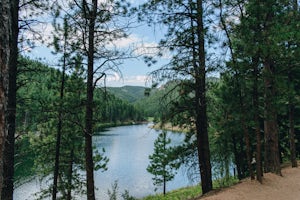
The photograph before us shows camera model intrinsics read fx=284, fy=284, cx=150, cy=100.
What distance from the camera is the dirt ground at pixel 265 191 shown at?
319 inches

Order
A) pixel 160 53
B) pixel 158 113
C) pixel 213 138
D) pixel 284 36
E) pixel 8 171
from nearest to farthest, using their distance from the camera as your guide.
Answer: pixel 8 171
pixel 284 36
pixel 160 53
pixel 158 113
pixel 213 138

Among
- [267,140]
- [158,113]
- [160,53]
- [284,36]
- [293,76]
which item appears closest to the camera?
[284,36]

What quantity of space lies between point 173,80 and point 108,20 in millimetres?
3301

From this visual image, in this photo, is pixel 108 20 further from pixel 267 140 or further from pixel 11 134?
pixel 267 140

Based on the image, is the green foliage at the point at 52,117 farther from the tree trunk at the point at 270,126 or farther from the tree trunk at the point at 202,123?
the tree trunk at the point at 270,126

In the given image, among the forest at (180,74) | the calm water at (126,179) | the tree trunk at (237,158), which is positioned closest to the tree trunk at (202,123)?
the forest at (180,74)

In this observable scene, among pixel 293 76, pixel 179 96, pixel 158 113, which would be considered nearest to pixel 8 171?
pixel 158 113

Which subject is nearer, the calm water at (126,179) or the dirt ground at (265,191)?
the dirt ground at (265,191)

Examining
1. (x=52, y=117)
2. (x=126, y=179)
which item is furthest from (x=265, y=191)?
(x=126, y=179)

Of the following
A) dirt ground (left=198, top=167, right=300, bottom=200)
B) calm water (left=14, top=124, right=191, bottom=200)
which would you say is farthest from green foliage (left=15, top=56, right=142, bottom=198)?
dirt ground (left=198, top=167, right=300, bottom=200)

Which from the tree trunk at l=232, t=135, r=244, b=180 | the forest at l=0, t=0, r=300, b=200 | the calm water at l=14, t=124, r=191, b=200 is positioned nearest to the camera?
the forest at l=0, t=0, r=300, b=200

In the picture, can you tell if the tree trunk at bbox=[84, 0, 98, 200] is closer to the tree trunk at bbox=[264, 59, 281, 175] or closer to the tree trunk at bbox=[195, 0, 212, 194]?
the tree trunk at bbox=[195, 0, 212, 194]

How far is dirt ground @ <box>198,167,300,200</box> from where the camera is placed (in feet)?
26.6

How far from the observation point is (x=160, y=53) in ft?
31.6
